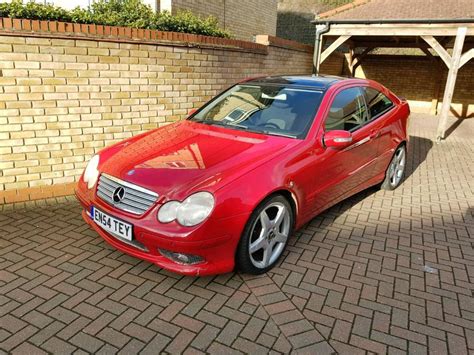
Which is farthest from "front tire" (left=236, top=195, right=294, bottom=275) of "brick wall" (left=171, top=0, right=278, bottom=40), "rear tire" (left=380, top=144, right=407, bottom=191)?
"brick wall" (left=171, top=0, right=278, bottom=40)

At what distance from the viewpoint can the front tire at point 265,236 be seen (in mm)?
2850

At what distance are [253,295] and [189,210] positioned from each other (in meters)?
0.86

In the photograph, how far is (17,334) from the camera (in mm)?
2385

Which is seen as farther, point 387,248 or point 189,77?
point 189,77

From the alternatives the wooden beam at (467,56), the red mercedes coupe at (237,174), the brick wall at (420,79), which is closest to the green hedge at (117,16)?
the red mercedes coupe at (237,174)

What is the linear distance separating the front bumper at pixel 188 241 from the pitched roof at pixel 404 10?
28.6 ft

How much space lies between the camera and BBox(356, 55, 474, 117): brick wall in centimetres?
1334

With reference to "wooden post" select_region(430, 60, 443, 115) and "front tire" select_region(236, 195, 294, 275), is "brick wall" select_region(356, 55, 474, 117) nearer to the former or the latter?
"wooden post" select_region(430, 60, 443, 115)

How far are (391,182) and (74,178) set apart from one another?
4.29m

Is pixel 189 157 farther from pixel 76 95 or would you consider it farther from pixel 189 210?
pixel 76 95

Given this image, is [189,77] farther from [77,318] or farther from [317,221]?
[77,318]

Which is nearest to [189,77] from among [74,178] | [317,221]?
[74,178]

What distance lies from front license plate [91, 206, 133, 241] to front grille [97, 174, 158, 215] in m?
0.10

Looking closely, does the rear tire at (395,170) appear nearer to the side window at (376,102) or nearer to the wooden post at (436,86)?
the side window at (376,102)
